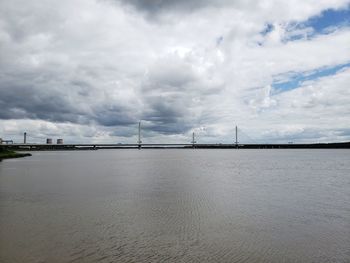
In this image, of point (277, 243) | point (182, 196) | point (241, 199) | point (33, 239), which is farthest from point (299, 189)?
point (33, 239)

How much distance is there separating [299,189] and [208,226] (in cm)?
1685

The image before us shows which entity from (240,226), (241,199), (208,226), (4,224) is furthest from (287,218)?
(4,224)

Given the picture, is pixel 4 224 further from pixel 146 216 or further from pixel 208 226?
pixel 208 226

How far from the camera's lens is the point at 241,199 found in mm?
25312

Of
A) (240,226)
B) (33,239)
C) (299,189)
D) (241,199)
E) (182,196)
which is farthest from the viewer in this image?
(299,189)

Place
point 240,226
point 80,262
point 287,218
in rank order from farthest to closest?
point 287,218, point 240,226, point 80,262

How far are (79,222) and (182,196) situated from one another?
1094 cm

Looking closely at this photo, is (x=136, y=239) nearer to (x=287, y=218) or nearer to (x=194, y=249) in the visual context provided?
(x=194, y=249)

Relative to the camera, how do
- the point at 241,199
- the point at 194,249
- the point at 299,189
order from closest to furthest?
the point at 194,249 < the point at 241,199 < the point at 299,189

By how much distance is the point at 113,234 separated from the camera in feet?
49.9

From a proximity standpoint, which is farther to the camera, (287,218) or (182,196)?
(182,196)

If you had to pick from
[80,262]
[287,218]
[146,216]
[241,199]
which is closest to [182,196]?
[241,199]

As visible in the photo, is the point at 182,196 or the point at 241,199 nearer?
the point at 241,199

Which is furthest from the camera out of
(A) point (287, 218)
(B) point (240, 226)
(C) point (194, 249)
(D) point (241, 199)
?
(D) point (241, 199)
